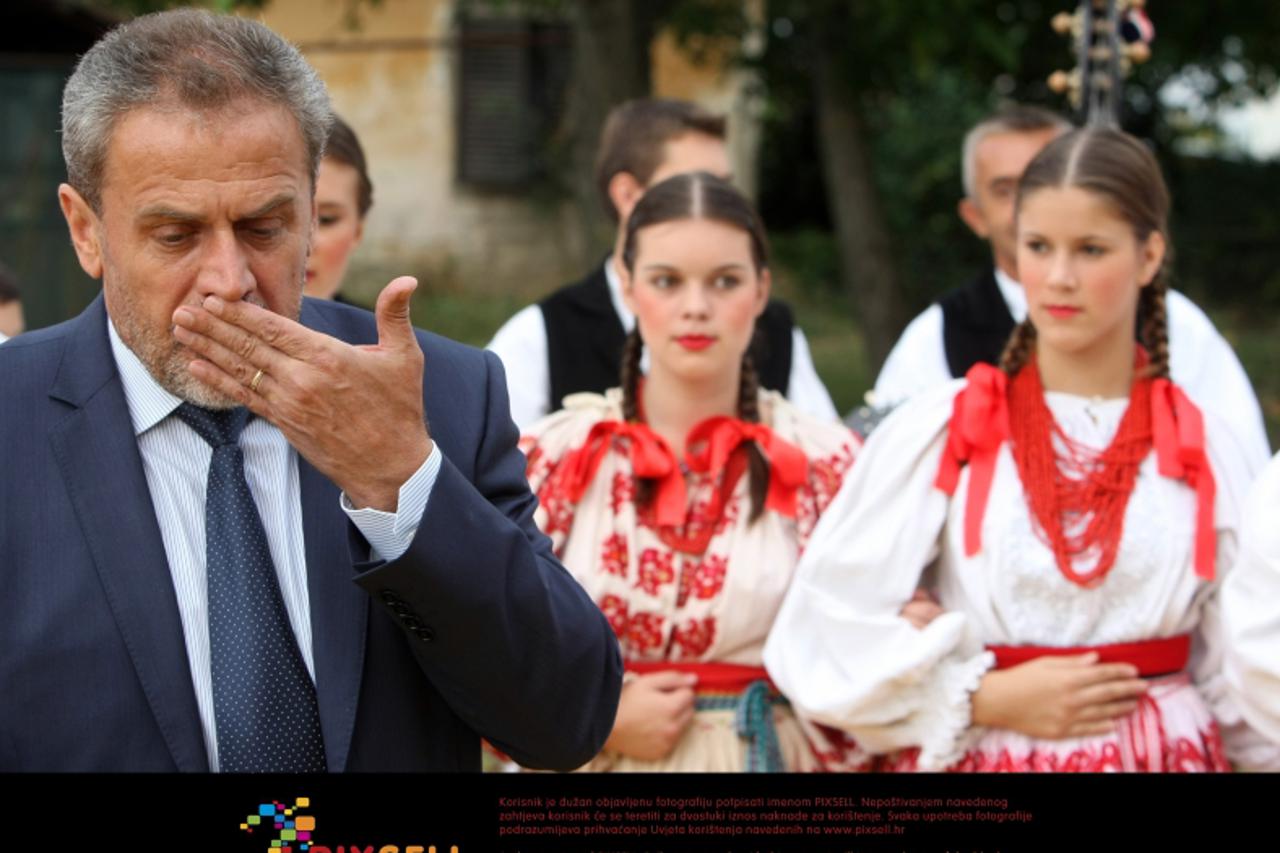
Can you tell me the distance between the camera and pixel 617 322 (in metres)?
4.56

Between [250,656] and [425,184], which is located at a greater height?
[250,656]

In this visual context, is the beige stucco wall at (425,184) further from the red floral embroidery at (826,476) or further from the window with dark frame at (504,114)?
the red floral embroidery at (826,476)

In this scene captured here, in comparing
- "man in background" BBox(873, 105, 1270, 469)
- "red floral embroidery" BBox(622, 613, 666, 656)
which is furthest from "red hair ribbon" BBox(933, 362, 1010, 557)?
"man in background" BBox(873, 105, 1270, 469)

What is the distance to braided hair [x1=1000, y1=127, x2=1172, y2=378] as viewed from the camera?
334cm

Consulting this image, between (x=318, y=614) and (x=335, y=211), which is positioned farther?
(x=335, y=211)

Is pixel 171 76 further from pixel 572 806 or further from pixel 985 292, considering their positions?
pixel 985 292

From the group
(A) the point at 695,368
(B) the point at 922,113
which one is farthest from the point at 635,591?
(B) the point at 922,113

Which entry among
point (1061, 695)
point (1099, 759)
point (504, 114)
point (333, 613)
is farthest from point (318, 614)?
point (504, 114)

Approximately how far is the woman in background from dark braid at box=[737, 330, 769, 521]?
43.6 inches

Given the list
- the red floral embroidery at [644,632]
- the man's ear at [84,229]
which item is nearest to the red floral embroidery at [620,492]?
the red floral embroidery at [644,632]

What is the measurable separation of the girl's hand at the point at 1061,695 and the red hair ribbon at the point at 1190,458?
0.89 ft

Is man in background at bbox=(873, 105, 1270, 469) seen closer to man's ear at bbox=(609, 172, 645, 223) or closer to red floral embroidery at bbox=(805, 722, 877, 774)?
man's ear at bbox=(609, 172, 645, 223)

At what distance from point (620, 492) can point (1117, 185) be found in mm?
1237

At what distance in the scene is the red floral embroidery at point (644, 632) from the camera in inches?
133
